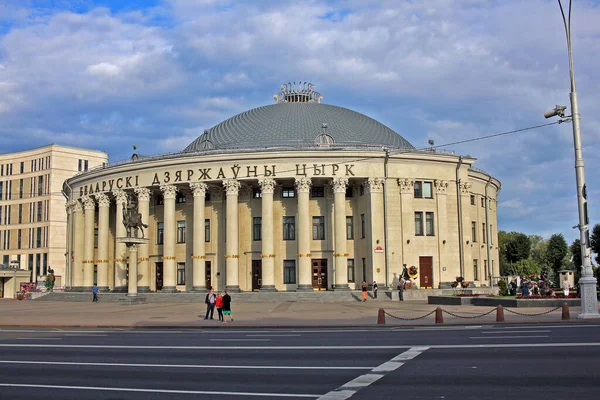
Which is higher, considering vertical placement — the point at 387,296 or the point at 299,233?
the point at 299,233

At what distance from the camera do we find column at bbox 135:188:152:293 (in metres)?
61.2

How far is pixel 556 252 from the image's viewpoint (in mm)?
121688

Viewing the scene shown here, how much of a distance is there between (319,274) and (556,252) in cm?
7754

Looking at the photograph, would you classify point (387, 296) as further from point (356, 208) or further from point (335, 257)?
point (356, 208)

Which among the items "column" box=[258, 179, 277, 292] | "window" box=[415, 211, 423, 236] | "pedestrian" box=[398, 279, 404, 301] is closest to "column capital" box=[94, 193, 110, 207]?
"column" box=[258, 179, 277, 292]

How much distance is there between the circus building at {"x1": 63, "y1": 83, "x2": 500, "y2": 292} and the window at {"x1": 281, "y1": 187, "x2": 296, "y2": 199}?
90mm

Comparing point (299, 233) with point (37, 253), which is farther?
point (37, 253)

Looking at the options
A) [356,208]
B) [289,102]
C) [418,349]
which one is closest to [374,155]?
[356,208]

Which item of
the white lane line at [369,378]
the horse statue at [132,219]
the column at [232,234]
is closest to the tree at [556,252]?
the column at [232,234]

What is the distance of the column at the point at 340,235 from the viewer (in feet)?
182

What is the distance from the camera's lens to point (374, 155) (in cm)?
5672

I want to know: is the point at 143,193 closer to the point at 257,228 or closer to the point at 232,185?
the point at 232,185

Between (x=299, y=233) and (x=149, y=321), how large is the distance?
23.5 metres

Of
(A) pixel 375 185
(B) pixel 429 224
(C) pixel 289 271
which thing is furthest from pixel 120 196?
(B) pixel 429 224
